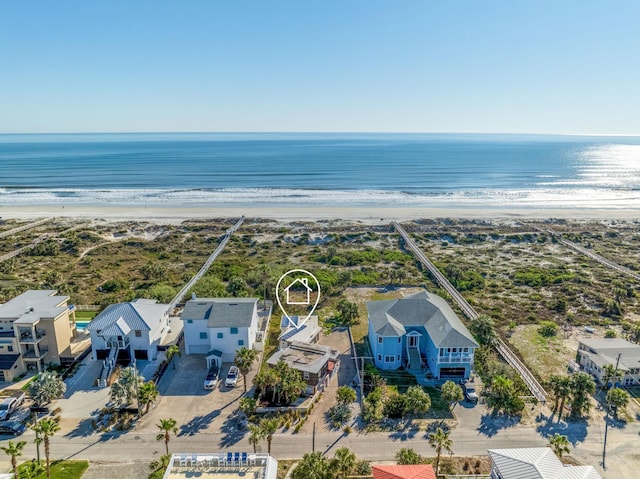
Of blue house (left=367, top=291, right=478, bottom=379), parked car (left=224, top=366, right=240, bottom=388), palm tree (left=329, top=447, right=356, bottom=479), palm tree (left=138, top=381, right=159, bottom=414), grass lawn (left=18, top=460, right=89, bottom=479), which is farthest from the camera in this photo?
blue house (left=367, top=291, right=478, bottom=379)

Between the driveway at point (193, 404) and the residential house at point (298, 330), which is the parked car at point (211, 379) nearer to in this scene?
the driveway at point (193, 404)

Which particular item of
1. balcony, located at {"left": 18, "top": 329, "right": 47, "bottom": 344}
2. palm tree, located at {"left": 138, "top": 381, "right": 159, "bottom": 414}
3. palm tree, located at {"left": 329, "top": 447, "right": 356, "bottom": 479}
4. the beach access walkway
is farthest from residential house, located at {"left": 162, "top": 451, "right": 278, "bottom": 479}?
the beach access walkway

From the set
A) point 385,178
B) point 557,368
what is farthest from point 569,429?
point 385,178

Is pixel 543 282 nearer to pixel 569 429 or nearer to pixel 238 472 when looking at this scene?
pixel 569 429

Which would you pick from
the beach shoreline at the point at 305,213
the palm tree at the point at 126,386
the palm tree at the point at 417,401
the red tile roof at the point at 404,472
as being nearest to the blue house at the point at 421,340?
the palm tree at the point at 417,401

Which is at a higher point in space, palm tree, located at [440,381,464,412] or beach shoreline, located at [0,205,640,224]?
beach shoreline, located at [0,205,640,224]

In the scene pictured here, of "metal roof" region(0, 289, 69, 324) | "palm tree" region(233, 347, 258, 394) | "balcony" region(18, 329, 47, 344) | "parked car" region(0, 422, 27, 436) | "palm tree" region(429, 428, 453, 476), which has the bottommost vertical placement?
"parked car" region(0, 422, 27, 436)

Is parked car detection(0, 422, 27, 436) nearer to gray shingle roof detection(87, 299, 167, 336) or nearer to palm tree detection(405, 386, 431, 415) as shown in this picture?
gray shingle roof detection(87, 299, 167, 336)
